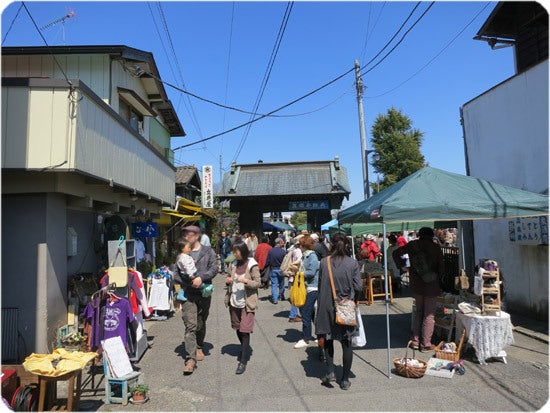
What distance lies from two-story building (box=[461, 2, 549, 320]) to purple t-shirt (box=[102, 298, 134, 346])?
7.41 metres

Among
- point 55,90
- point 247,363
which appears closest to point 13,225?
point 55,90

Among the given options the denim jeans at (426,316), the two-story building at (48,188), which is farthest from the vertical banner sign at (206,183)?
the denim jeans at (426,316)

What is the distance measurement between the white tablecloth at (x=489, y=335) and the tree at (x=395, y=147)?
25.3 meters

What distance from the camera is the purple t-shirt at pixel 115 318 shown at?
18.4 feet

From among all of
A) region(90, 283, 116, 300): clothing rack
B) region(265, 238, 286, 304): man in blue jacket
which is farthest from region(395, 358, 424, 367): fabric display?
region(265, 238, 286, 304): man in blue jacket

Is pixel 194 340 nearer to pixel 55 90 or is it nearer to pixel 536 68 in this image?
pixel 55 90

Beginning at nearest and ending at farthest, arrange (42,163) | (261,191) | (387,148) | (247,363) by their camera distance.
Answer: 1. (42,163)
2. (247,363)
3. (261,191)
4. (387,148)

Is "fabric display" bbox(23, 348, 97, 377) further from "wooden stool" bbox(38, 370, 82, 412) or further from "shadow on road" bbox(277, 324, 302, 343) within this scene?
"shadow on road" bbox(277, 324, 302, 343)

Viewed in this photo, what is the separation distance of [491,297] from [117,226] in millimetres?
7689

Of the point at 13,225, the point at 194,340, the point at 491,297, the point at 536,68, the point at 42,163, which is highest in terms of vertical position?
the point at 536,68

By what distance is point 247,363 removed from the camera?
19.5 feet

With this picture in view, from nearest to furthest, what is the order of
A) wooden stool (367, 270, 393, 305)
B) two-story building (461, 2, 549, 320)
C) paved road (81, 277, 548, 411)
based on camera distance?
paved road (81, 277, 548, 411) < two-story building (461, 2, 549, 320) < wooden stool (367, 270, 393, 305)

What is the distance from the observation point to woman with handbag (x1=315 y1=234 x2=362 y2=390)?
191 inches

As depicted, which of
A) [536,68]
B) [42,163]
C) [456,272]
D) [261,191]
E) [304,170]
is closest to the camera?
[42,163]
